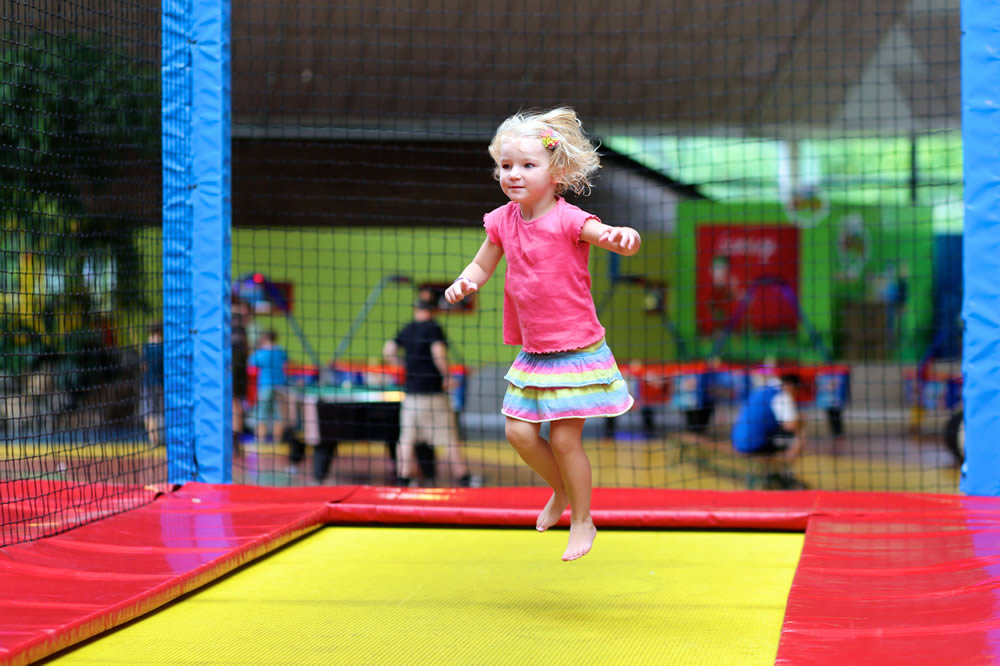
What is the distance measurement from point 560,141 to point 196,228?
6.17 feet

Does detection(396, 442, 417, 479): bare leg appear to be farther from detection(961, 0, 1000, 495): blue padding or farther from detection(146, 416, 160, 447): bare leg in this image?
detection(961, 0, 1000, 495): blue padding

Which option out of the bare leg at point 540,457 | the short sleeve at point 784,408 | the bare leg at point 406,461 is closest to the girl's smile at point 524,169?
the bare leg at point 540,457

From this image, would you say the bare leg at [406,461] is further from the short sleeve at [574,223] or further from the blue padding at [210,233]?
the short sleeve at [574,223]

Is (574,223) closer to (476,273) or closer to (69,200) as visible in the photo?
(476,273)

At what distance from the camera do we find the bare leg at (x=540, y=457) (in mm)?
2238

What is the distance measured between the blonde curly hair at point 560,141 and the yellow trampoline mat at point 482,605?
0.96 meters

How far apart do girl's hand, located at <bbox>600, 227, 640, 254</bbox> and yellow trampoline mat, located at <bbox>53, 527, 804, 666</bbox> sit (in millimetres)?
778

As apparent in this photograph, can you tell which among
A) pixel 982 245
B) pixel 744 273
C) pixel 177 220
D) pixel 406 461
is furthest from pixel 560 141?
pixel 744 273

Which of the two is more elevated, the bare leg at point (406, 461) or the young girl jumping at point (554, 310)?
the young girl jumping at point (554, 310)

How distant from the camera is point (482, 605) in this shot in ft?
7.43

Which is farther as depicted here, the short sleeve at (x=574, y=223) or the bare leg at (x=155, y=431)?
the bare leg at (x=155, y=431)

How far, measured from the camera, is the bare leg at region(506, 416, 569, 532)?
7.34ft

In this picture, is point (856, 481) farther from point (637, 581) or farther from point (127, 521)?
point (127, 521)

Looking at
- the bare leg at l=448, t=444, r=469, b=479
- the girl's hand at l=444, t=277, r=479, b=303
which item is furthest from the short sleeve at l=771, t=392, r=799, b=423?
the girl's hand at l=444, t=277, r=479, b=303
